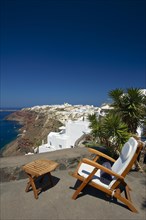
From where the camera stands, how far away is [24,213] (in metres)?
2.36

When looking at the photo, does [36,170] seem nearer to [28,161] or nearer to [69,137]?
[28,161]

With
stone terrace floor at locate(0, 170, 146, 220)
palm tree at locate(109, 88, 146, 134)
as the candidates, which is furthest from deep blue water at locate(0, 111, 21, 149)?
stone terrace floor at locate(0, 170, 146, 220)

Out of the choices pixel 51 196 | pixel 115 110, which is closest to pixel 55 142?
pixel 115 110

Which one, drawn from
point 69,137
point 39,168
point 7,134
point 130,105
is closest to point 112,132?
point 130,105

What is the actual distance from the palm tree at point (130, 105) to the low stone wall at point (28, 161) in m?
1.57

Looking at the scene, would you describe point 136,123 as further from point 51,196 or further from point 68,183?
point 51,196

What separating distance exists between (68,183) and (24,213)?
3.67ft

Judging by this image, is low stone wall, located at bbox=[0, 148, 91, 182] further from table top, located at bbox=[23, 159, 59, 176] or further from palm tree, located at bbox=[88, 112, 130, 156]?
palm tree, located at bbox=[88, 112, 130, 156]

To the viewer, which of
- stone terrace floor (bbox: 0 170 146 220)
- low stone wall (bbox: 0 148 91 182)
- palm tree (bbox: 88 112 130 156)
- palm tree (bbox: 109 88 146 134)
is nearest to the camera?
stone terrace floor (bbox: 0 170 146 220)

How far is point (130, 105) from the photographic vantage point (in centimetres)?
442

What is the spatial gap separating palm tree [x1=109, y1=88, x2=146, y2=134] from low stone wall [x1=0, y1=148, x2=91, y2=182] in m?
1.57

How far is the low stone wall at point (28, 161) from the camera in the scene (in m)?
3.20

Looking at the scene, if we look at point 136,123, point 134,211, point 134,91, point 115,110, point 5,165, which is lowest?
point 134,211

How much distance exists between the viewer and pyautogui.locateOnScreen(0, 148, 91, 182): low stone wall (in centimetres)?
320
